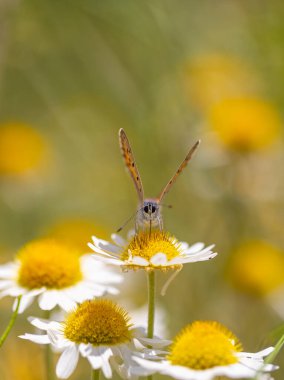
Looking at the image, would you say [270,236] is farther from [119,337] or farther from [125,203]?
[119,337]

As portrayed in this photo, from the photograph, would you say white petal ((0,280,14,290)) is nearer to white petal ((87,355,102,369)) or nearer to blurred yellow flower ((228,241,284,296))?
white petal ((87,355,102,369))

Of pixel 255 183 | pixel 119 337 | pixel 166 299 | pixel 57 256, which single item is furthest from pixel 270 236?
pixel 119 337

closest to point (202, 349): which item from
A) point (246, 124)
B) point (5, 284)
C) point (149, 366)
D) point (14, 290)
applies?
point (149, 366)

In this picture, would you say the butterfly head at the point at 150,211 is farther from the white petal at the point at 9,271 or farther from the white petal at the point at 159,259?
the white petal at the point at 9,271

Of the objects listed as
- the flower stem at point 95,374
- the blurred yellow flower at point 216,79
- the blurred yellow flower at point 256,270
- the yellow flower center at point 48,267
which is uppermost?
the blurred yellow flower at point 216,79

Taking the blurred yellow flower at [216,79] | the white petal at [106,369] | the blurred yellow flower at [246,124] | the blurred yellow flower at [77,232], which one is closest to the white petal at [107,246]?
the white petal at [106,369]

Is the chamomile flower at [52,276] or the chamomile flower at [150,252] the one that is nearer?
the chamomile flower at [150,252]

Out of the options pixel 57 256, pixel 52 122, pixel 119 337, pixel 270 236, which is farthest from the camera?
pixel 52 122
